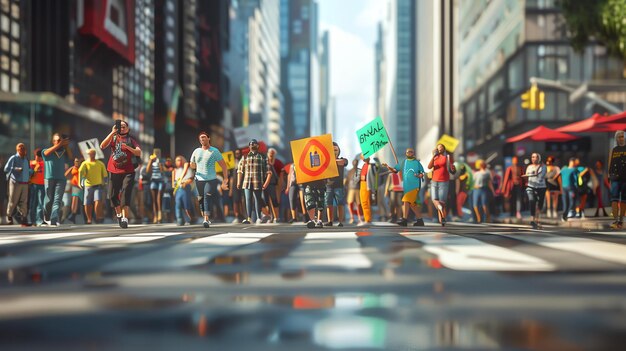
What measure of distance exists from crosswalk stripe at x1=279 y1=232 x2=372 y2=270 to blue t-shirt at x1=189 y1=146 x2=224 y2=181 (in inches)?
217

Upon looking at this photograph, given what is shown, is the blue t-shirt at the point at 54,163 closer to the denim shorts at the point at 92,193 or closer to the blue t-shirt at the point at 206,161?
the denim shorts at the point at 92,193

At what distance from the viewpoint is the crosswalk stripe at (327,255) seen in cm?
743

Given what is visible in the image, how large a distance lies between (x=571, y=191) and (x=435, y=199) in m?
5.47

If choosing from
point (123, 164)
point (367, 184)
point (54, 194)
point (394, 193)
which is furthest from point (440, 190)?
point (54, 194)

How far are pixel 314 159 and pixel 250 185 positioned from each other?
163cm

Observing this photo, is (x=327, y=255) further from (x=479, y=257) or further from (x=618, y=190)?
(x=618, y=190)

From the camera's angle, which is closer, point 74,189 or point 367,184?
point 367,184

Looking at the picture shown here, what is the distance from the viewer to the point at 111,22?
4669cm

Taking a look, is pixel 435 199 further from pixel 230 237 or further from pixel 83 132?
pixel 83 132

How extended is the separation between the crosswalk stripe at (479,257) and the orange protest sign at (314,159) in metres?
5.64

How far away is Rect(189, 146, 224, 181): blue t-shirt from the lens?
1608 centimetres

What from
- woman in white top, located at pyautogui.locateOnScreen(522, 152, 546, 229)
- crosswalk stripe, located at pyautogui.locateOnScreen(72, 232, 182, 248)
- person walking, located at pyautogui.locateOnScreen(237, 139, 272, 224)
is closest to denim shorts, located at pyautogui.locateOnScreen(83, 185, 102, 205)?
person walking, located at pyautogui.locateOnScreen(237, 139, 272, 224)

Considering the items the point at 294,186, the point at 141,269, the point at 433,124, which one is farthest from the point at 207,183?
the point at 433,124

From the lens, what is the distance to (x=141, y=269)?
281 inches
